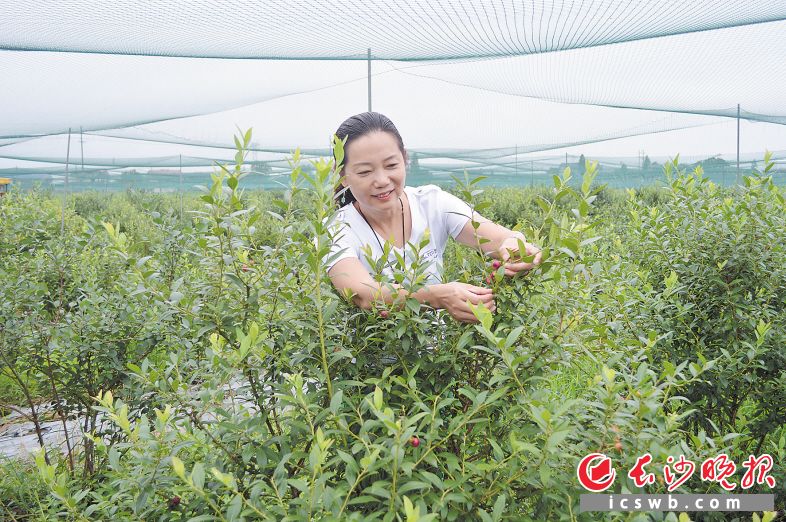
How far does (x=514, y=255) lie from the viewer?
1.68 m

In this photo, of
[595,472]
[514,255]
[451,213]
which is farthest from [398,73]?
[595,472]

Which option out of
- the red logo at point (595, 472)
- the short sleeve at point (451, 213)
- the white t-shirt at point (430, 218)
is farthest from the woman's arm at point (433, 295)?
the short sleeve at point (451, 213)

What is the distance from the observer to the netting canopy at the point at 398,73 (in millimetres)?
6445

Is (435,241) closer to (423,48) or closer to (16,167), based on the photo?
(423,48)

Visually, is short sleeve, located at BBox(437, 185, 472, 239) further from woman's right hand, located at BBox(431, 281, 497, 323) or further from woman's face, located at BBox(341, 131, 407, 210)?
woman's right hand, located at BBox(431, 281, 497, 323)

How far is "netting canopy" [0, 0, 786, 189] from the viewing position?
6.45 metres

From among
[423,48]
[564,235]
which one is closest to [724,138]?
[423,48]

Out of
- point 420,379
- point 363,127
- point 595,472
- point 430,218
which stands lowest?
point 595,472

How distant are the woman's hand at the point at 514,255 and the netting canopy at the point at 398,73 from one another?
14.0 ft

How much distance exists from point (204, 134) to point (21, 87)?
168 inches

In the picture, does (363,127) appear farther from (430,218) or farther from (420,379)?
(420,379)

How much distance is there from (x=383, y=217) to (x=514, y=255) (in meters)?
0.75

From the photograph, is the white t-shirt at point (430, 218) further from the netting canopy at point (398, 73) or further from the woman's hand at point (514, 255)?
the netting canopy at point (398, 73)

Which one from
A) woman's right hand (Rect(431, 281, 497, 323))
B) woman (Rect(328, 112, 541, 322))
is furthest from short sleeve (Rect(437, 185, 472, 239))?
woman's right hand (Rect(431, 281, 497, 323))
